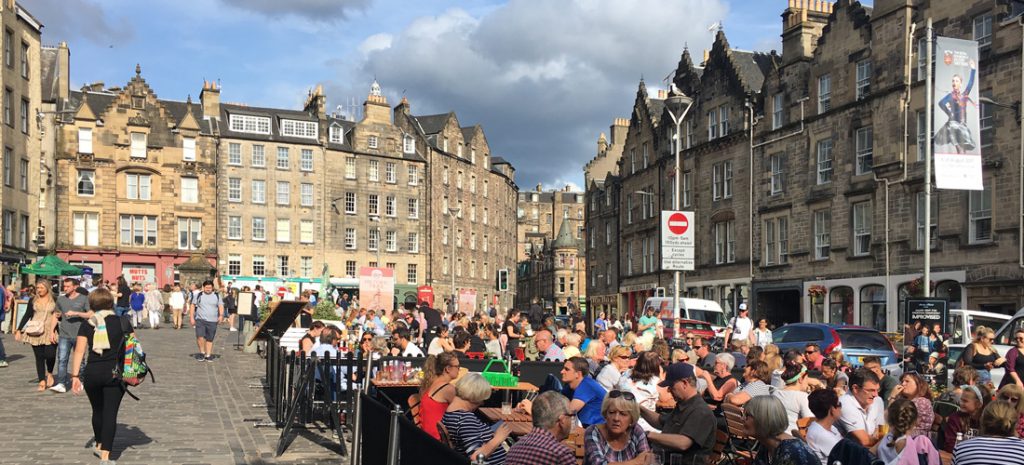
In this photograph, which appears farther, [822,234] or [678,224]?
[822,234]

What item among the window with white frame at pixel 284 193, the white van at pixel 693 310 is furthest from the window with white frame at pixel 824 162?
the window with white frame at pixel 284 193

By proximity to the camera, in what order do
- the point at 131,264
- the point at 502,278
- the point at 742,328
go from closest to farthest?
1. the point at 742,328
2. the point at 502,278
3. the point at 131,264

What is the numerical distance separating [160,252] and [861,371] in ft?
191

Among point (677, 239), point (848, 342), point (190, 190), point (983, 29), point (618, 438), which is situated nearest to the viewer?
point (618, 438)

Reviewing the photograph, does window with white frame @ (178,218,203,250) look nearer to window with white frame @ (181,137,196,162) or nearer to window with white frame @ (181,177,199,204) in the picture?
window with white frame @ (181,177,199,204)

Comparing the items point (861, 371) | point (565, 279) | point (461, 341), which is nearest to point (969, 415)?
point (861, 371)

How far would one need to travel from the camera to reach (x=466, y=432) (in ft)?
25.0

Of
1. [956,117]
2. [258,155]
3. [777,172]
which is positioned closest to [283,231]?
[258,155]

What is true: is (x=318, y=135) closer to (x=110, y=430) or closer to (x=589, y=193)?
(x=589, y=193)

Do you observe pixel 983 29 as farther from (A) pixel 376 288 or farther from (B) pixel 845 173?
(A) pixel 376 288

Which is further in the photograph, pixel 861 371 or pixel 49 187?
pixel 49 187

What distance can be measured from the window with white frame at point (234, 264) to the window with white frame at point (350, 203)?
862 cm

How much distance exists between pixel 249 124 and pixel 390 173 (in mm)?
11108

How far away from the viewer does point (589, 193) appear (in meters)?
64.0
